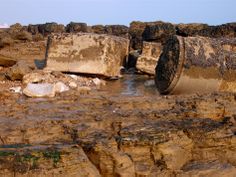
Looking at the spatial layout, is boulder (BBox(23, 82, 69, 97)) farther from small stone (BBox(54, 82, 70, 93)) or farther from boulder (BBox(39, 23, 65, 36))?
boulder (BBox(39, 23, 65, 36))

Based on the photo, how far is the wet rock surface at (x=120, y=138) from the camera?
2.71 m

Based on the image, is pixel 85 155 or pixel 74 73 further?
pixel 74 73

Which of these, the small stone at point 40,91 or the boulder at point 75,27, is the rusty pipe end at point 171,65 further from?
the boulder at point 75,27

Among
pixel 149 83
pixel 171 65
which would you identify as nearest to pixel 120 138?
pixel 171 65

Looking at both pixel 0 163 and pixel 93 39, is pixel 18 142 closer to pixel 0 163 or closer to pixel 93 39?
pixel 0 163

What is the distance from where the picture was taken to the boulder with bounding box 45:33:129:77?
22.6 feet

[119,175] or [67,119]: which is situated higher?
[67,119]

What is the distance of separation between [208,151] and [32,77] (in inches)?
139

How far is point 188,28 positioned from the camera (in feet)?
43.9

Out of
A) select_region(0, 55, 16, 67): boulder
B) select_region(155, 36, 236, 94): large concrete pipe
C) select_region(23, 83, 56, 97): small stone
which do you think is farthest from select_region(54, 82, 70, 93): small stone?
select_region(0, 55, 16, 67): boulder

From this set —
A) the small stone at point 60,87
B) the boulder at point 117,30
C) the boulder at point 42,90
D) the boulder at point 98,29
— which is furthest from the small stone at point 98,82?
the boulder at point 98,29

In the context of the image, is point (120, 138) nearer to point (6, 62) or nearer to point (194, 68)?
point (194, 68)

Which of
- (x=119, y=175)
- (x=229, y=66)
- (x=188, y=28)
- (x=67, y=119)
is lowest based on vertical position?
(x=119, y=175)

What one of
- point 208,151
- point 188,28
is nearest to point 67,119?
point 208,151
